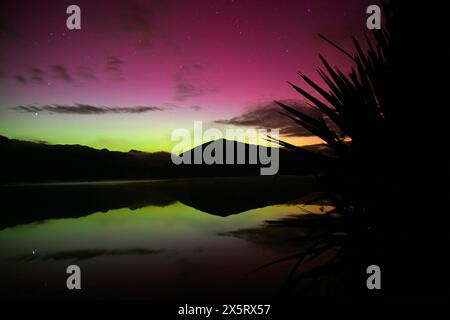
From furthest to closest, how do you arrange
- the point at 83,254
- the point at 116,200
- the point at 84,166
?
the point at 84,166 < the point at 116,200 < the point at 83,254

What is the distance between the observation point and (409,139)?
1.59m

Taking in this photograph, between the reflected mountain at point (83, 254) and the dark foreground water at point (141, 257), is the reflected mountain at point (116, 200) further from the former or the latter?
the reflected mountain at point (83, 254)

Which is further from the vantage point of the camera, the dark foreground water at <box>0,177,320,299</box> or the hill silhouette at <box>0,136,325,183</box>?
the hill silhouette at <box>0,136,325,183</box>

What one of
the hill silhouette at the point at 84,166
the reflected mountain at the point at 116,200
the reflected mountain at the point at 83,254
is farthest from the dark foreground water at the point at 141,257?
the hill silhouette at the point at 84,166

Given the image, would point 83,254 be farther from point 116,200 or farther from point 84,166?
point 84,166

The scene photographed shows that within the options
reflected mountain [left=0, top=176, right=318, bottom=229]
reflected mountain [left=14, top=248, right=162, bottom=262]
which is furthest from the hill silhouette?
reflected mountain [left=14, top=248, right=162, bottom=262]

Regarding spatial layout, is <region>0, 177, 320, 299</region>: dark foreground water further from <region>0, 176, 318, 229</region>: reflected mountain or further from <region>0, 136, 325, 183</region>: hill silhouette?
<region>0, 136, 325, 183</region>: hill silhouette

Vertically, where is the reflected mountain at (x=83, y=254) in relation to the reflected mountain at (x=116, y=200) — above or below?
below

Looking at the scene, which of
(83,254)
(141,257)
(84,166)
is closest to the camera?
(141,257)

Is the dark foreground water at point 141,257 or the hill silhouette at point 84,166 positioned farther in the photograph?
the hill silhouette at point 84,166

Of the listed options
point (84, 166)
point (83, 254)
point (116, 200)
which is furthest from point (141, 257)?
point (84, 166)

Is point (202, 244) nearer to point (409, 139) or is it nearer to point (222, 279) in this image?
point (222, 279)

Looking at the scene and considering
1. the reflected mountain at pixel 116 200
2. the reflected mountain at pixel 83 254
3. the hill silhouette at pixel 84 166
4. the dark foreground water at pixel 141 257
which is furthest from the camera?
the hill silhouette at pixel 84 166
